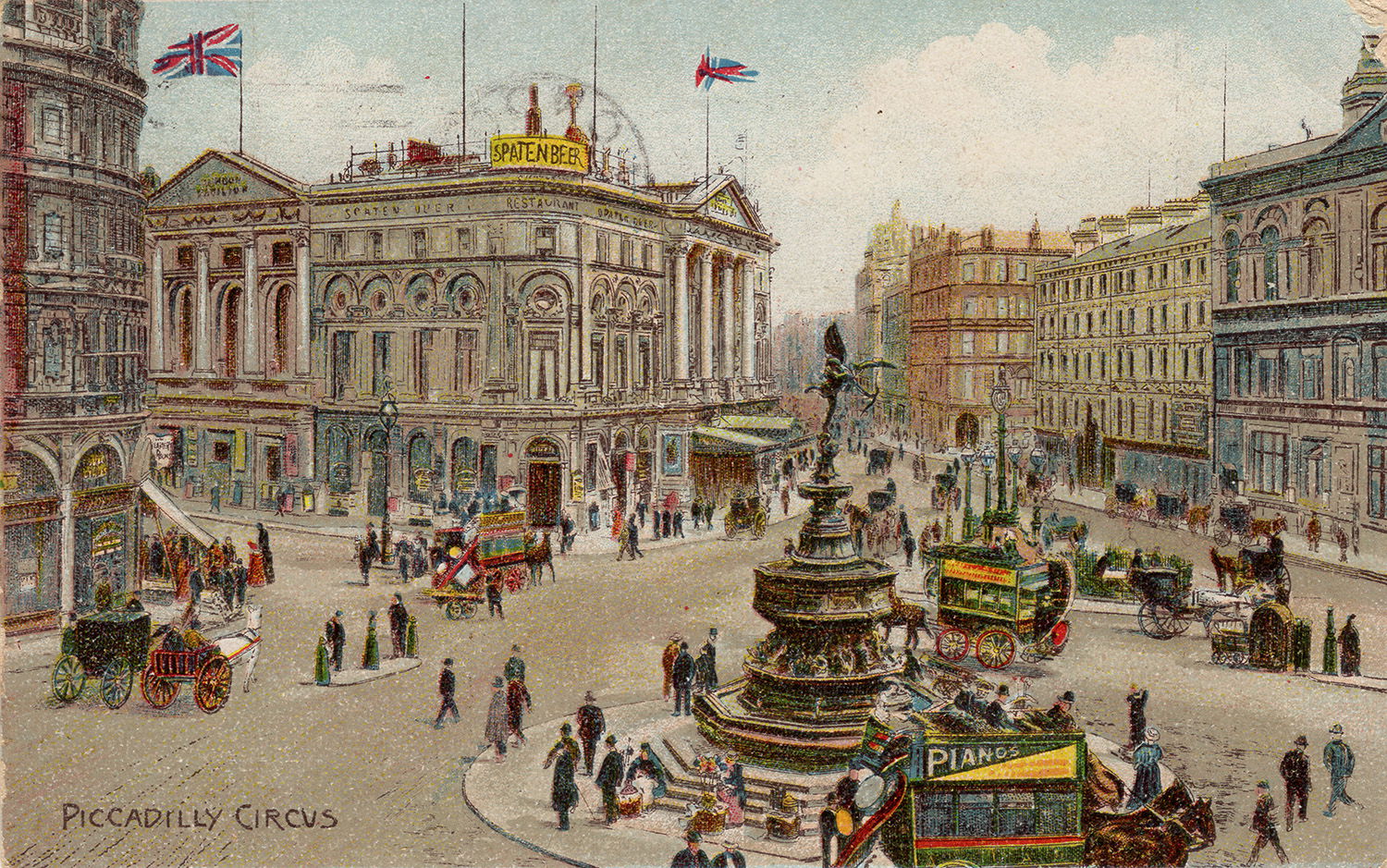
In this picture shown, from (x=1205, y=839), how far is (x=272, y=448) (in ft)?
45.5

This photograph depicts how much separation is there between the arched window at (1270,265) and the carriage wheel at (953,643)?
22.9 ft

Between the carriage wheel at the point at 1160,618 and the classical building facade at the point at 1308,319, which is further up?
the classical building facade at the point at 1308,319

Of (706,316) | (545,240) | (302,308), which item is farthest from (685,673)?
(706,316)

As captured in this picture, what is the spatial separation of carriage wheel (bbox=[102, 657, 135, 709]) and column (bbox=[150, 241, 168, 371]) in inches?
194

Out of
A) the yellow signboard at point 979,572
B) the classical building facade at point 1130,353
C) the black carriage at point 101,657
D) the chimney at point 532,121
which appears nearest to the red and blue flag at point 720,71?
the chimney at point 532,121

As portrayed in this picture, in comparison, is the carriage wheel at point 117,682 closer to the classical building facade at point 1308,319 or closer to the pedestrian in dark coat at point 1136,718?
the pedestrian in dark coat at point 1136,718

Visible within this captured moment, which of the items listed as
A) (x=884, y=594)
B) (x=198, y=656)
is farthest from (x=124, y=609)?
(x=884, y=594)

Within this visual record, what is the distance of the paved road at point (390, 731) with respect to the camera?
11148mm

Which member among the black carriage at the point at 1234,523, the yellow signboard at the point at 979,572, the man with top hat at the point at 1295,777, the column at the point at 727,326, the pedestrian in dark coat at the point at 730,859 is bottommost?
the pedestrian in dark coat at the point at 730,859

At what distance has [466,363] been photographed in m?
18.0

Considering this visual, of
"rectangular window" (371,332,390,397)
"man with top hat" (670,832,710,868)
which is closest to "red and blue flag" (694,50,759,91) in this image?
"rectangular window" (371,332,390,397)

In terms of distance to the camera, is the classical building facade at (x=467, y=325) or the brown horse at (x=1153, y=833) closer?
the brown horse at (x=1153, y=833)

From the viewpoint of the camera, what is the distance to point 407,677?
14.7 m

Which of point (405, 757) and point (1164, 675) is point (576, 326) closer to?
point (405, 757)
